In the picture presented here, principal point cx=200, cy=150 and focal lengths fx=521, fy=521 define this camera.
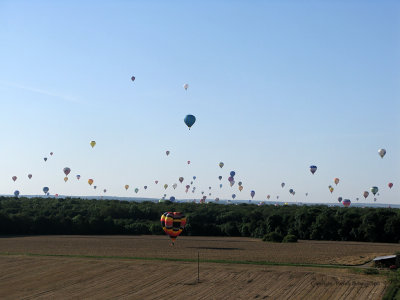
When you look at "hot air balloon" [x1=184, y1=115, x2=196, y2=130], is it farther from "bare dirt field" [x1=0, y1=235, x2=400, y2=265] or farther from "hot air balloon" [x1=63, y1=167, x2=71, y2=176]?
"hot air balloon" [x1=63, y1=167, x2=71, y2=176]

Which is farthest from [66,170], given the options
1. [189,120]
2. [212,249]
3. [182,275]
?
[182,275]

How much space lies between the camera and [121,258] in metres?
45.1

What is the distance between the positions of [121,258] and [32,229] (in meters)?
36.1

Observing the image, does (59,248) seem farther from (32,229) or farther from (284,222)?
(284,222)

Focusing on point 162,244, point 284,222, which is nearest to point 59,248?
point 162,244

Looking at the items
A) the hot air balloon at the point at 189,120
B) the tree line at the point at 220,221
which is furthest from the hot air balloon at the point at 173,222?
the tree line at the point at 220,221

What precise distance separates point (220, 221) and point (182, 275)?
4073cm

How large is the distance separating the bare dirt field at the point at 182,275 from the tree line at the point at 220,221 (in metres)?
8.52

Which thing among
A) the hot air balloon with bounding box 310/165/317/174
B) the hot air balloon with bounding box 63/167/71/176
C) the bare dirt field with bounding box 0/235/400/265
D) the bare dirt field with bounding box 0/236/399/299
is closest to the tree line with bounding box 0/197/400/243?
the bare dirt field with bounding box 0/235/400/265

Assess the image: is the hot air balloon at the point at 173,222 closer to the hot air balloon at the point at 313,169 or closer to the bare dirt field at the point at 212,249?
the bare dirt field at the point at 212,249

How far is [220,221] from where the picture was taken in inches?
3039

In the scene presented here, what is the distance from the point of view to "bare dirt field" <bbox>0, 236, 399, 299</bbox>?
3091 centimetres

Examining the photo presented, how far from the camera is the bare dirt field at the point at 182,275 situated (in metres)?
30.9

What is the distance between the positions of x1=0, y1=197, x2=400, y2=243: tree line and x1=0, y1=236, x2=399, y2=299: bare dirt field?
8.52 metres
